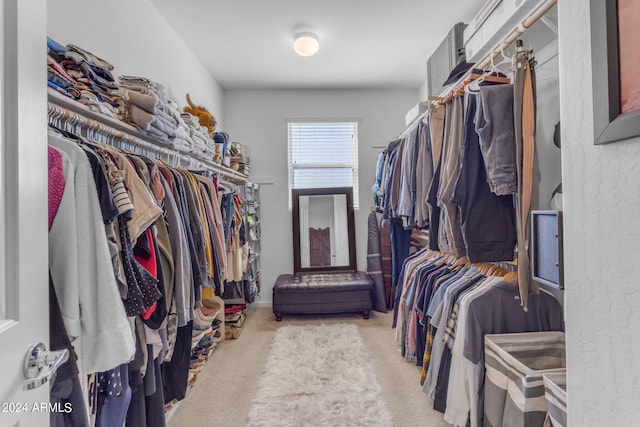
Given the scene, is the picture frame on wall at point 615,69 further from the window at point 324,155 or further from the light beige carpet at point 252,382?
the window at point 324,155

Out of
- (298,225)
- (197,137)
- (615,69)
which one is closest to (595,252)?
(615,69)

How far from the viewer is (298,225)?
148 inches

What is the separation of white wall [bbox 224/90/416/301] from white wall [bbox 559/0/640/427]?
3.05m

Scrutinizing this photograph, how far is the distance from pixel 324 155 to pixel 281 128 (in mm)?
626

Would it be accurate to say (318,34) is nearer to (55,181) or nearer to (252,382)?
(55,181)

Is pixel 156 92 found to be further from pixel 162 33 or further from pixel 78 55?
pixel 162 33

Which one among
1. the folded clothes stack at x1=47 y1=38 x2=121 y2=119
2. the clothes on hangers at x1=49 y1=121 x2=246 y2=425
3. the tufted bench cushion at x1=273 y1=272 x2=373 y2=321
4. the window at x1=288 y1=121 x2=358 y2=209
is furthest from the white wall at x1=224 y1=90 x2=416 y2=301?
the folded clothes stack at x1=47 y1=38 x2=121 y2=119

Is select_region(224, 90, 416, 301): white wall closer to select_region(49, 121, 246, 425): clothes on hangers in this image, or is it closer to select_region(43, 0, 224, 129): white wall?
select_region(43, 0, 224, 129): white wall

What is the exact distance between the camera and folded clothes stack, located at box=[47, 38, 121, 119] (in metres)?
1.09

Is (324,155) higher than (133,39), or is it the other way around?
(133,39)

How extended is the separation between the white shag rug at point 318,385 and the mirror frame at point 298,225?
1050 millimetres

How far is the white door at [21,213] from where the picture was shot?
569 millimetres

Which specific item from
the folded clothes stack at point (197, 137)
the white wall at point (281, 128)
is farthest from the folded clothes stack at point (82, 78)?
the white wall at point (281, 128)

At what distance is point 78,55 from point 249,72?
87.5 inches
